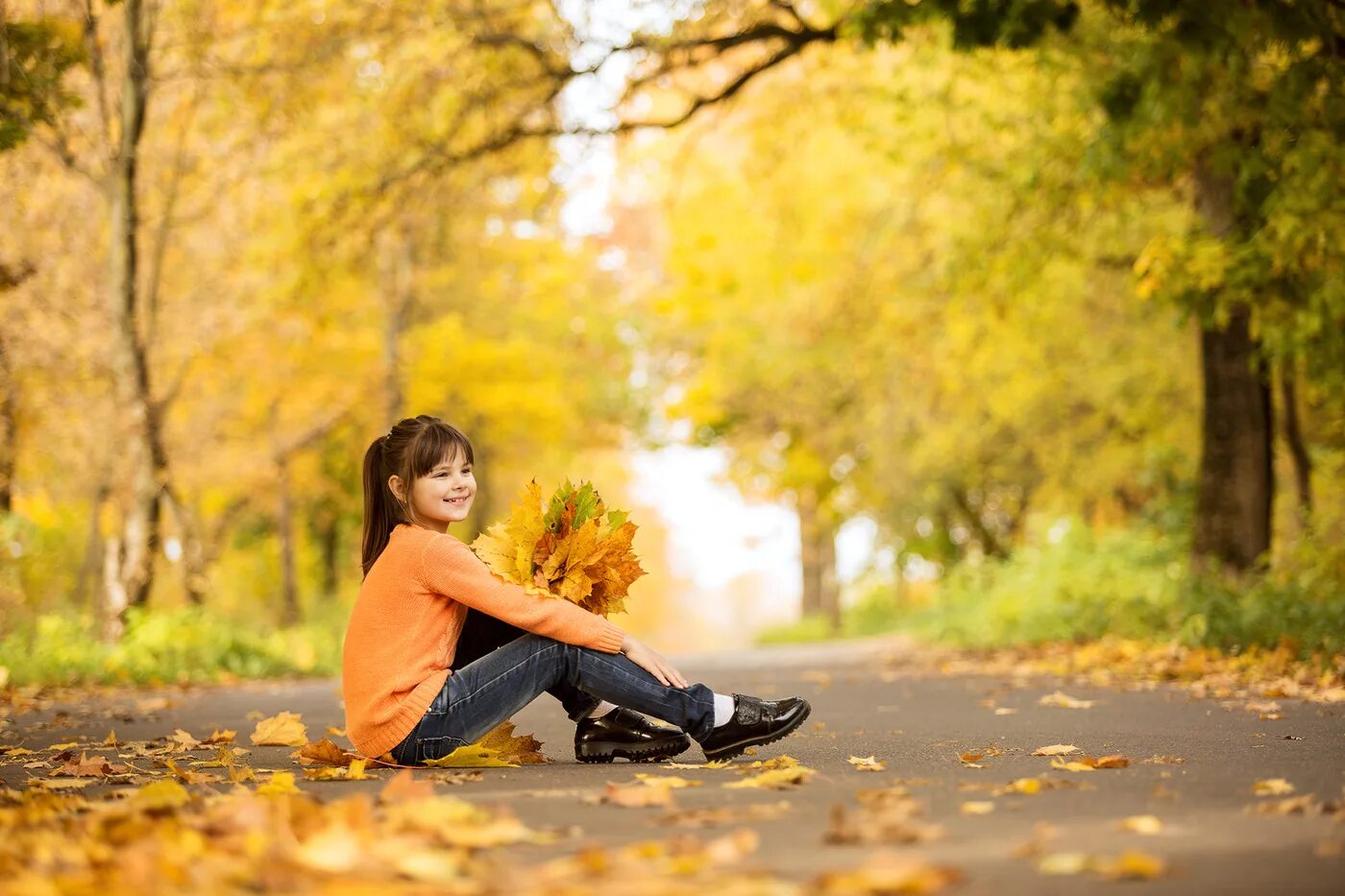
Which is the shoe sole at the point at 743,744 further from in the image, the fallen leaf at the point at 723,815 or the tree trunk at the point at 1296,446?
the tree trunk at the point at 1296,446

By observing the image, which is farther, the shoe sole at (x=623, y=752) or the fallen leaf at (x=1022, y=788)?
the shoe sole at (x=623, y=752)

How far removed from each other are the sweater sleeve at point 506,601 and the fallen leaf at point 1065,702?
4.16 metres

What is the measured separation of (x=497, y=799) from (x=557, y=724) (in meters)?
4.25

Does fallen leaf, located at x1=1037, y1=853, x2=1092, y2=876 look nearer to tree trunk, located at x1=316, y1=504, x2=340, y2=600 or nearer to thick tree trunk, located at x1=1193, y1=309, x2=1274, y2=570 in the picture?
thick tree trunk, located at x1=1193, y1=309, x2=1274, y2=570

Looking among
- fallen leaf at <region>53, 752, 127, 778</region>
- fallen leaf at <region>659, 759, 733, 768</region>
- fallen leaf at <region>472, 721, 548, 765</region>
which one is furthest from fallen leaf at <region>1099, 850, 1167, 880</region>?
fallen leaf at <region>53, 752, 127, 778</region>

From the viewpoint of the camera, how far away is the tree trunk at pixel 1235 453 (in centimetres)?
1411

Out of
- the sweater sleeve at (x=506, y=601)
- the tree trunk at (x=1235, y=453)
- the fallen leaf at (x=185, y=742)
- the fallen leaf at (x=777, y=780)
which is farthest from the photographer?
Answer: the tree trunk at (x=1235, y=453)

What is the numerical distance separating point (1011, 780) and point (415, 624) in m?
2.33

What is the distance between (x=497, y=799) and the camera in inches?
190

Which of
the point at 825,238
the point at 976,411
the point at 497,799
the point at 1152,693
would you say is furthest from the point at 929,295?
the point at 497,799

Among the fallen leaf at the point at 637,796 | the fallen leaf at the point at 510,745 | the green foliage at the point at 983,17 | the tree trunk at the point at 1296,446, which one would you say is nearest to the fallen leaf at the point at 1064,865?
the fallen leaf at the point at 637,796

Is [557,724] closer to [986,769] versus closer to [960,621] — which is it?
[986,769]

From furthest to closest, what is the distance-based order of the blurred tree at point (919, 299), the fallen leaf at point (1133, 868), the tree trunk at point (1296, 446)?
the tree trunk at point (1296, 446) → the blurred tree at point (919, 299) → the fallen leaf at point (1133, 868)

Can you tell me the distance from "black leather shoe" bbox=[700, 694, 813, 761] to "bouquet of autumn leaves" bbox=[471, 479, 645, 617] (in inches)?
25.5
